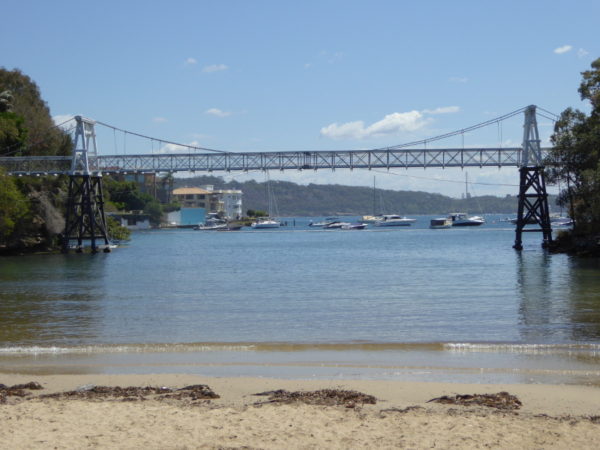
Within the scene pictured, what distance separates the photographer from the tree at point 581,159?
132 feet

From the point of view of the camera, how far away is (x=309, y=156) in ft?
263

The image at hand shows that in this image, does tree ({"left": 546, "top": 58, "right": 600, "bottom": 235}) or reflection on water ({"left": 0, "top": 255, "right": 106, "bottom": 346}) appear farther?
tree ({"left": 546, "top": 58, "right": 600, "bottom": 235})

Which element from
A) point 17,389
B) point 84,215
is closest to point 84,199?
point 84,215

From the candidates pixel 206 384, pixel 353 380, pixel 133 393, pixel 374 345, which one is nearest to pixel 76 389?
pixel 133 393

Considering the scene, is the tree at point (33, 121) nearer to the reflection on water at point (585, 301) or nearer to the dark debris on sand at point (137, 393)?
the reflection on water at point (585, 301)

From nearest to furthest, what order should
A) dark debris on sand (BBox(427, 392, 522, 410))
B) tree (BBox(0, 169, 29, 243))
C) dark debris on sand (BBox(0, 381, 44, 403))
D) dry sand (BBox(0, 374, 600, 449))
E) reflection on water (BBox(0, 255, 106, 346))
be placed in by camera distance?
1. dry sand (BBox(0, 374, 600, 449))
2. dark debris on sand (BBox(427, 392, 522, 410))
3. dark debris on sand (BBox(0, 381, 44, 403))
4. reflection on water (BBox(0, 255, 106, 346))
5. tree (BBox(0, 169, 29, 243))

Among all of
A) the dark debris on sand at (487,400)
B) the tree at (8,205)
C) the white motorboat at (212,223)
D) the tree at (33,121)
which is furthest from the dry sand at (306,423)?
the white motorboat at (212,223)

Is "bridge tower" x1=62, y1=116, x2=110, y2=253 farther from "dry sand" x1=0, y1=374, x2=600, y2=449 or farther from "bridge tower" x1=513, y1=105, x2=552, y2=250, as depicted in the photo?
"dry sand" x1=0, y1=374, x2=600, y2=449

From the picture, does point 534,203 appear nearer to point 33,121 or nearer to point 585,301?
point 585,301

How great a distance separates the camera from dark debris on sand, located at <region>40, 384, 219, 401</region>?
38.1 ft

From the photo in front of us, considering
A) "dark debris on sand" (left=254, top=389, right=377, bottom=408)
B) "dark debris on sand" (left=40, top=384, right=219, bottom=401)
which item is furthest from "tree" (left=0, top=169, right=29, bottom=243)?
"dark debris on sand" (left=254, top=389, right=377, bottom=408)

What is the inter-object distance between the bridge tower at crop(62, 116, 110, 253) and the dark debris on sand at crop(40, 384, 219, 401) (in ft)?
165

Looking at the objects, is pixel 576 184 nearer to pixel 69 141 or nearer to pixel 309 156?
pixel 309 156

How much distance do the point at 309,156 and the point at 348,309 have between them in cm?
5758
